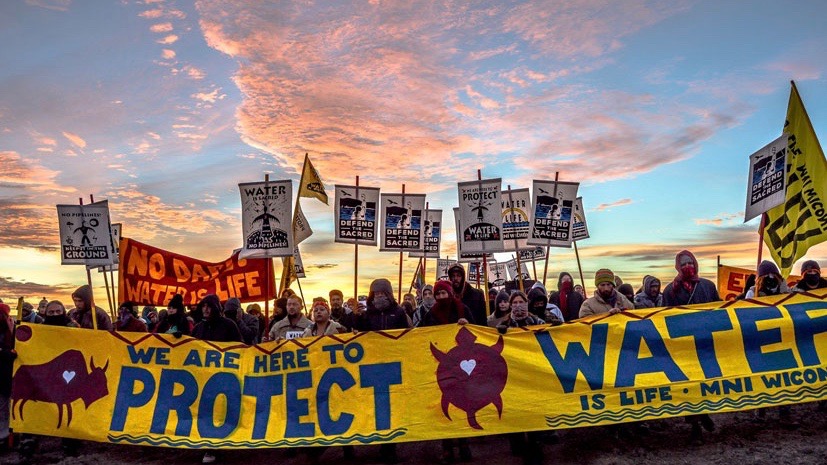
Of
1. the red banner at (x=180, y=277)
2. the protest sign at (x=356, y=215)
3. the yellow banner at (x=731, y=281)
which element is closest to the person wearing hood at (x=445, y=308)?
the red banner at (x=180, y=277)

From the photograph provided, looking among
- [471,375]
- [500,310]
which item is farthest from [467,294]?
[471,375]

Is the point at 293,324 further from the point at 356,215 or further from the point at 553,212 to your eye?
the point at 553,212

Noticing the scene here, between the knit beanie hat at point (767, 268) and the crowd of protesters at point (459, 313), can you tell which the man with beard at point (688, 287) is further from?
the knit beanie hat at point (767, 268)

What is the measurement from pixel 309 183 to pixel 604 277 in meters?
6.81

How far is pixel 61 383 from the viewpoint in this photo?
7.26 meters

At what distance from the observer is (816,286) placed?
291 inches

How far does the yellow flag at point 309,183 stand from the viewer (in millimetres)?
12062

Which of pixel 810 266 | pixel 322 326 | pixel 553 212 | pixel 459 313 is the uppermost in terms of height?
pixel 553 212

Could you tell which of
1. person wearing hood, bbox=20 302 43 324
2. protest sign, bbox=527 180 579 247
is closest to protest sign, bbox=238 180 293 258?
protest sign, bbox=527 180 579 247

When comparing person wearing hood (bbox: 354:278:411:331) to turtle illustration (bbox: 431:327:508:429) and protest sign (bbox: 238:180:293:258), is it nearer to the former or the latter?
turtle illustration (bbox: 431:327:508:429)

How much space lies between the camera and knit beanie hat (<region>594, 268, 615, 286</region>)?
24.9 ft

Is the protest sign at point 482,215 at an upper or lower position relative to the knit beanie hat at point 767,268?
upper

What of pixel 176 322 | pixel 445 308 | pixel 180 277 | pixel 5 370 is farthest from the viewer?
pixel 180 277

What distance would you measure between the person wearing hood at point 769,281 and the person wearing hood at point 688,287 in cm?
57
